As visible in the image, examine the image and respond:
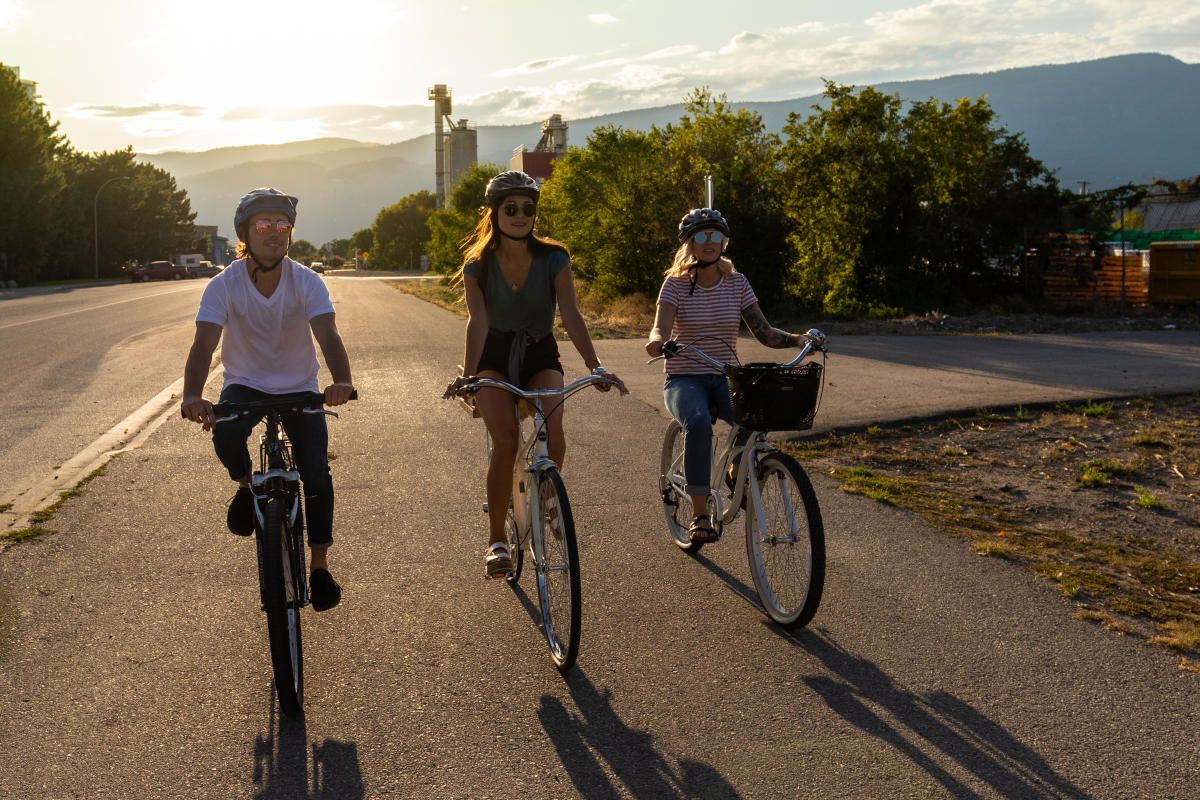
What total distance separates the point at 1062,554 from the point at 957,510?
1.07m

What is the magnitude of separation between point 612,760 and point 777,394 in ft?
5.76

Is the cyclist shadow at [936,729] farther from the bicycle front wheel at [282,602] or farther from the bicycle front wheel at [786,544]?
the bicycle front wheel at [282,602]

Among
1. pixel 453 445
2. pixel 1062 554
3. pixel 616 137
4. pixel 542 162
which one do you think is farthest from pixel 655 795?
pixel 542 162

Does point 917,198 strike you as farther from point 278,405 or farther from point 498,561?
point 278,405

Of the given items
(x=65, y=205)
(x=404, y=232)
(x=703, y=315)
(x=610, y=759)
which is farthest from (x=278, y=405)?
(x=404, y=232)

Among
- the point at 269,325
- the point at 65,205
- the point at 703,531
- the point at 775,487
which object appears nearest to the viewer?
the point at 269,325

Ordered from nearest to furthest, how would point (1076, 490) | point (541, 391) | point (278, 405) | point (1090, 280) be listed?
1. point (278, 405)
2. point (541, 391)
3. point (1076, 490)
4. point (1090, 280)

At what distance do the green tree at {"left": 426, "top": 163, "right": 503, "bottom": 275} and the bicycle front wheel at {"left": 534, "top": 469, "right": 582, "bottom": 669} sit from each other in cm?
5733

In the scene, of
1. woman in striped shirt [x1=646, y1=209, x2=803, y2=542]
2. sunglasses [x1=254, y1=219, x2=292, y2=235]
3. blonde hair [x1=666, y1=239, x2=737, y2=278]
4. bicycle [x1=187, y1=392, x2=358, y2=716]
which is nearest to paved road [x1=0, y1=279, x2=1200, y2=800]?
bicycle [x1=187, y1=392, x2=358, y2=716]

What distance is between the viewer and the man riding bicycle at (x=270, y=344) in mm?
4078

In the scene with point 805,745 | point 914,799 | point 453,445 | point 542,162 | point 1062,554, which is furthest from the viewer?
point 542,162

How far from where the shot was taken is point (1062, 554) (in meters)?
5.96

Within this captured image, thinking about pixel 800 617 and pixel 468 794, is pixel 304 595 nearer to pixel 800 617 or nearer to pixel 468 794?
pixel 468 794

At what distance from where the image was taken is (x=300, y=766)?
353cm
